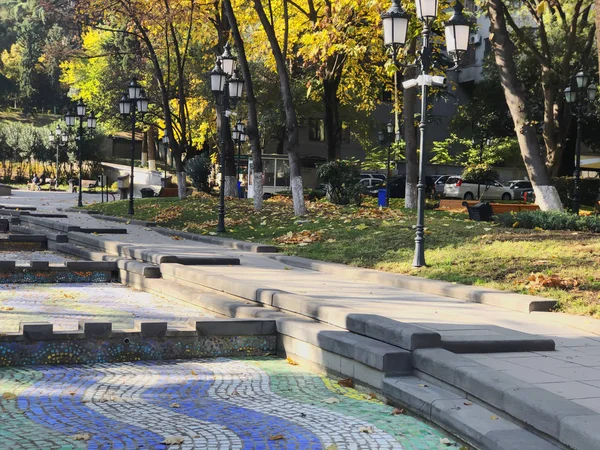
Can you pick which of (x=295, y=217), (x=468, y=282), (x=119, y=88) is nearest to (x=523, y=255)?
(x=468, y=282)

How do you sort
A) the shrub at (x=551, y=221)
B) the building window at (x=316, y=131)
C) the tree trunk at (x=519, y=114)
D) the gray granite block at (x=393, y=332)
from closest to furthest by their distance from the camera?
the gray granite block at (x=393, y=332)
the shrub at (x=551, y=221)
the tree trunk at (x=519, y=114)
the building window at (x=316, y=131)

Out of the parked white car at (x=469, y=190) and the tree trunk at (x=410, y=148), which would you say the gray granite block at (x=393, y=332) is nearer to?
the tree trunk at (x=410, y=148)

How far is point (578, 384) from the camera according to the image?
5836mm

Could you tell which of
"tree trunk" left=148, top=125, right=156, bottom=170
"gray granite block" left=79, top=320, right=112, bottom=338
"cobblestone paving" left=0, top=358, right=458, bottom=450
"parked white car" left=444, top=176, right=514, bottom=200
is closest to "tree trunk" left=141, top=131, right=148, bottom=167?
"tree trunk" left=148, top=125, right=156, bottom=170

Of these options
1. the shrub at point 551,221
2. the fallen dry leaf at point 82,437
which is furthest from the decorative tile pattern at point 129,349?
the shrub at point 551,221

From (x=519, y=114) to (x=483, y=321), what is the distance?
1062 centimetres

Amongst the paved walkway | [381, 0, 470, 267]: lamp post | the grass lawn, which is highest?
[381, 0, 470, 267]: lamp post

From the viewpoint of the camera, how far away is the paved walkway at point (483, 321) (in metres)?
6.09

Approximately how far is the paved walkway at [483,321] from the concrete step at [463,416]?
65cm

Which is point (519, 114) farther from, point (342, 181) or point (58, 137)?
point (58, 137)

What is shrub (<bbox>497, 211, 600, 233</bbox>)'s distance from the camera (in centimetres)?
1570

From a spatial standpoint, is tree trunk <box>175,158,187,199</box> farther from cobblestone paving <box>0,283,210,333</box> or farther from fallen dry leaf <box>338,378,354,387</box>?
fallen dry leaf <box>338,378,354,387</box>

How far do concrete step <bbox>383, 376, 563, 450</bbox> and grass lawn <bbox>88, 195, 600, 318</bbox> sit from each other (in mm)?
4208

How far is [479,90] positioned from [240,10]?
24.5 meters
